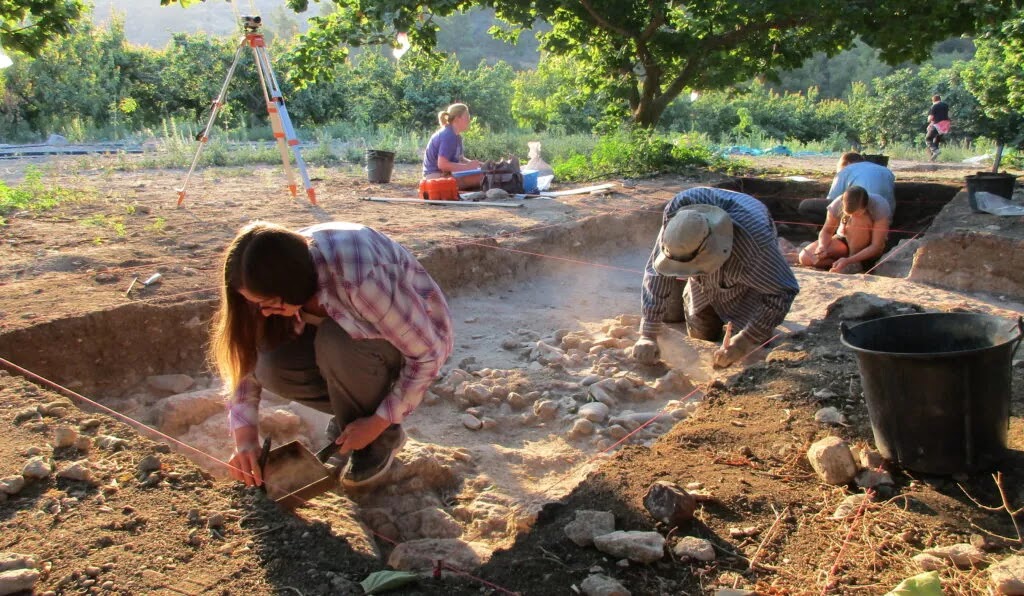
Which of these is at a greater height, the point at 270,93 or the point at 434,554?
the point at 270,93

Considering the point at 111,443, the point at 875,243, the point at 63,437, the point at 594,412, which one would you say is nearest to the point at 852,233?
the point at 875,243

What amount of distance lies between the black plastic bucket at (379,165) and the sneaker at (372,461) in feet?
22.8

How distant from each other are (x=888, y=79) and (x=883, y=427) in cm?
2543

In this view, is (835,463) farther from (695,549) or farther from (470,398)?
(470,398)

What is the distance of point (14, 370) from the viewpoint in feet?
10.0

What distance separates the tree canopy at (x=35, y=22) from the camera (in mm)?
4562

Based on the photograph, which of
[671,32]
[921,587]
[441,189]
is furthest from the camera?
[671,32]

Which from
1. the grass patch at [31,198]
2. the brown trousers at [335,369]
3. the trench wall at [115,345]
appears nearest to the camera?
the brown trousers at [335,369]

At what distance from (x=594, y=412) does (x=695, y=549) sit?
138 cm

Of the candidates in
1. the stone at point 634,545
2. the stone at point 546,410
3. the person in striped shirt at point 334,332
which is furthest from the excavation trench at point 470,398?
the stone at point 634,545

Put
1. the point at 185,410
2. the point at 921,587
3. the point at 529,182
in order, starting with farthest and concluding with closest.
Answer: the point at 529,182
the point at 185,410
the point at 921,587

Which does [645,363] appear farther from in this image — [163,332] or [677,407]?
[163,332]

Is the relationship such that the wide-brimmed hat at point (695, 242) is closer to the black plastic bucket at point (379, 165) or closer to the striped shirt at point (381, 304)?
the striped shirt at point (381, 304)

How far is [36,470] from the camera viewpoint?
221cm
